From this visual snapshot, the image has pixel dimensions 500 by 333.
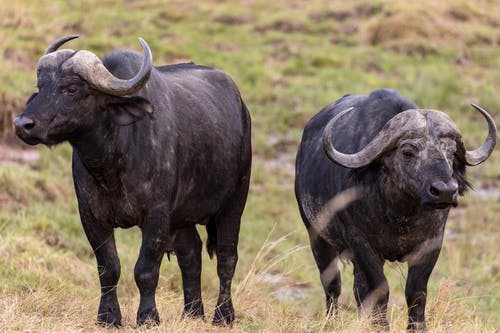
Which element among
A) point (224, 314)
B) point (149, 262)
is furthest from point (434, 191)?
point (224, 314)

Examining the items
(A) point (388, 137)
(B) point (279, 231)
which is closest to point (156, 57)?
(B) point (279, 231)

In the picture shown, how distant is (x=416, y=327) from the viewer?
594 cm

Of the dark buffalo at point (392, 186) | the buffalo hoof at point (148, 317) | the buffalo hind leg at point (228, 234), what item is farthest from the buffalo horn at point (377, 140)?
the buffalo hoof at point (148, 317)

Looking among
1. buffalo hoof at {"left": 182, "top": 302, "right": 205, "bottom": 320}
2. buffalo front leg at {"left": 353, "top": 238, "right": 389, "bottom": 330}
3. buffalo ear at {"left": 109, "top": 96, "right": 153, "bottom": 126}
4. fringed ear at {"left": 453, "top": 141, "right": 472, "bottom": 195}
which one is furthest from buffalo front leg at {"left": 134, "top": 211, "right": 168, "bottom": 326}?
fringed ear at {"left": 453, "top": 141, "right": 472, "bottom": 195}

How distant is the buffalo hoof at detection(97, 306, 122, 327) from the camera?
19.4 ft

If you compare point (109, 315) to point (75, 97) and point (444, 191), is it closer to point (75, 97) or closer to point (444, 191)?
point (75, 97)

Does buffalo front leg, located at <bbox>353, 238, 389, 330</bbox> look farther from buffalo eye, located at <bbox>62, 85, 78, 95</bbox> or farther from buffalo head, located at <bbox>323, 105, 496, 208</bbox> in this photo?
buffalo eye, located at <bbox>62, 85, 78, 95</bbox>

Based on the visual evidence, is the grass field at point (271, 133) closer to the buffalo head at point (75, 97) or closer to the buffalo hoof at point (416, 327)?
the buffalo hoof at point (416, 327)

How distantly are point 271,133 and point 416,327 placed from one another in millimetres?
8179

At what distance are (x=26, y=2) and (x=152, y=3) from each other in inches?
121

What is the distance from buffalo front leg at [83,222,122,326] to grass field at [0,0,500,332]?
100mm

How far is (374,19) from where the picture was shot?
1891 centimetres

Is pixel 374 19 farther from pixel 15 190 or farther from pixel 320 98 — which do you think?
pixel 15 190

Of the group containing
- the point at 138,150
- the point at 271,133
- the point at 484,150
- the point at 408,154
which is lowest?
the point at 271,133
